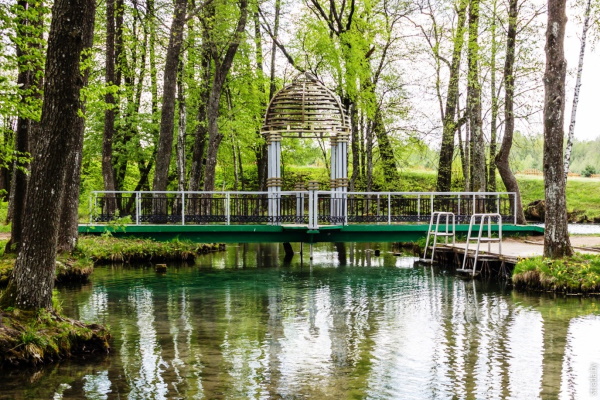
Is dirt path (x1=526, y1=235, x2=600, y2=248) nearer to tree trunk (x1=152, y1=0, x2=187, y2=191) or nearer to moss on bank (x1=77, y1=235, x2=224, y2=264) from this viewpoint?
moss on bank (x1=77, y1=235, x2=224, y2=264)

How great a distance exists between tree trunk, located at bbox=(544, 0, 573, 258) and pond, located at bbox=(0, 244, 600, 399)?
1.58 meters

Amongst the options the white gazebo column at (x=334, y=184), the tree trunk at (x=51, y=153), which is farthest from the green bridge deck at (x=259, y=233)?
the tree trunk at (x=51, y=153)

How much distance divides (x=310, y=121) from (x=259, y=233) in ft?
14.3

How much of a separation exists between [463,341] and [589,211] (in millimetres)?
37123

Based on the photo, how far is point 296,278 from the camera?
1839 cm

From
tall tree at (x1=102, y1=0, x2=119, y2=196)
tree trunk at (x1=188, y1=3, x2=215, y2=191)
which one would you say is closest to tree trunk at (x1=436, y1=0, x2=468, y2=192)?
tree trunk at (x1=188, y1=3, x2=215, y2=191)

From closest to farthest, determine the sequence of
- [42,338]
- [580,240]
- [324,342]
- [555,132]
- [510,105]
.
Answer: [42,338]
[324,342]
[555,132]
[580,240]
[510,105]

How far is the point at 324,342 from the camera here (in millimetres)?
10375

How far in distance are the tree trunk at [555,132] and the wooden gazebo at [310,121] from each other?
340 inches

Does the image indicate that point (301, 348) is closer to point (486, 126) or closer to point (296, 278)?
point (296, 278)

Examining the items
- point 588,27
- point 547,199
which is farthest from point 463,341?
point 588,27

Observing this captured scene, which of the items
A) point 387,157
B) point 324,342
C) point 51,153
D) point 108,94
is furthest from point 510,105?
point 51,153

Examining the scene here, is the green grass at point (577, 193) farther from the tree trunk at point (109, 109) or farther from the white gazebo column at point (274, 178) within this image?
the tree trunk at point (109, 109)

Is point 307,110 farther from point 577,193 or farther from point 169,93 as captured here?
point 577,193
